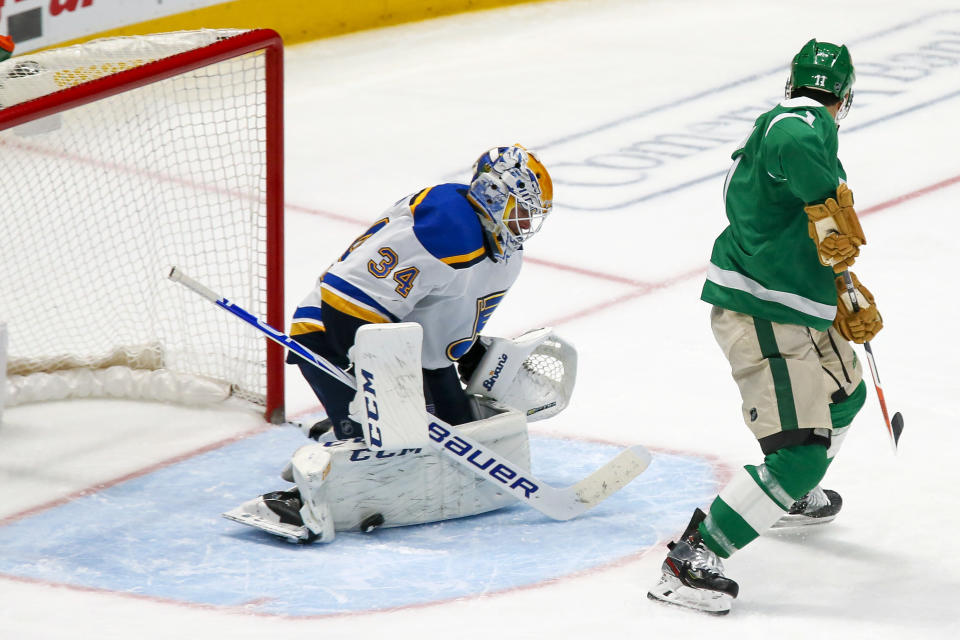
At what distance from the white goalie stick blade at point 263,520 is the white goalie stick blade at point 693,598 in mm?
756

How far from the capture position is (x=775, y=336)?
2.80 meters

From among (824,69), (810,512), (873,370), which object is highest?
(824,69)

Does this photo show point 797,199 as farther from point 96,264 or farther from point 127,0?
point 127,0

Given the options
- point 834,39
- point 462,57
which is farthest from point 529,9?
point 834,39

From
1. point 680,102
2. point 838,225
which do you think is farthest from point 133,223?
point 838,225

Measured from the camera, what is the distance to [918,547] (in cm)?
309

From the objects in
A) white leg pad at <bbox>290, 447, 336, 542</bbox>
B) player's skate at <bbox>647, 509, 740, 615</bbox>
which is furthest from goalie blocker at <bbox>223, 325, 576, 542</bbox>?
player's skate at <bbox>647, 509, 740, 615</bbox>

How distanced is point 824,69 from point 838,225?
34 centimetres

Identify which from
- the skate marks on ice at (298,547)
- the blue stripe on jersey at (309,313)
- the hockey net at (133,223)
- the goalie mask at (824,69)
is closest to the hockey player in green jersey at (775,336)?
the goalie mask at (824,69)

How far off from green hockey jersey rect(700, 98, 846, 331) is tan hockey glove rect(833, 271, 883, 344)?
0.9 inches

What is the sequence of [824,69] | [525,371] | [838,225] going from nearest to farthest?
[838,225] → [824,69] → [525,371]

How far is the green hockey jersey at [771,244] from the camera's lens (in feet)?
8.76

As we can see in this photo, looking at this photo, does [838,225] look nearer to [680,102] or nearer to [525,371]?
[525,371]

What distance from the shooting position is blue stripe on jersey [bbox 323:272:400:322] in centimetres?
311
